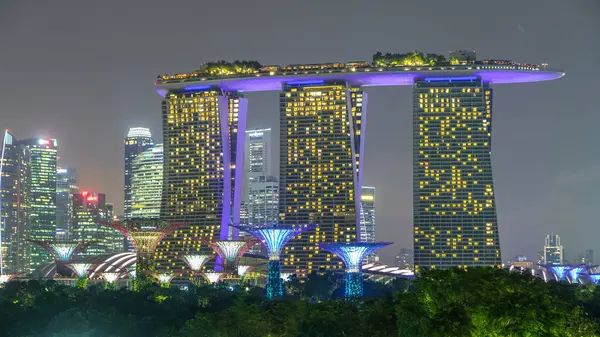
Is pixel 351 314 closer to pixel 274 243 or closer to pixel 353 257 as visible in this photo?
pixel 274 243

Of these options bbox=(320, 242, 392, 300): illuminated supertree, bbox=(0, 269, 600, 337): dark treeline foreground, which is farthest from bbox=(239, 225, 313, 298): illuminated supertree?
bbox=(0, 269, 600, 337): dark treeline foreground

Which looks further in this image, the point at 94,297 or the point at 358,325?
the point at 94,297

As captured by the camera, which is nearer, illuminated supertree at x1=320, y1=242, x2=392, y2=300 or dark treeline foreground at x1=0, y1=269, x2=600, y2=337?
dark treeline foreground at x1=0, y1=269, x2=600, y2=337

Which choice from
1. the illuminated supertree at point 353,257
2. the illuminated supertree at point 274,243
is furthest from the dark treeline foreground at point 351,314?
the illuminated supertree at point 353,257

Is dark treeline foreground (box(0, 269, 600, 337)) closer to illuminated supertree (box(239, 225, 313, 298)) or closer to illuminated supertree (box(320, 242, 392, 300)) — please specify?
illuminated supertree (box(239, 225, 313, 298))

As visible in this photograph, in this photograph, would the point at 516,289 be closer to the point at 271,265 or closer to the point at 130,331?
the point at 130,331

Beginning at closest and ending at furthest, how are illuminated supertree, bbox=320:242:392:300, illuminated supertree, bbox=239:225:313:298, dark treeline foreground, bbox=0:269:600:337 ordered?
dark treeline foreground, bbox=0:269:600:337 → illuminated supertree, bbox=239:225:313:298 → illuminated supertree, bbox=320:242:392:300

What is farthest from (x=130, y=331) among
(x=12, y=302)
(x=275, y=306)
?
(x=12, y=302)

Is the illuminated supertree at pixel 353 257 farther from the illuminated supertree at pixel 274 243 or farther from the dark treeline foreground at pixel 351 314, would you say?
the dark treeline foreground at pixel 351 314
